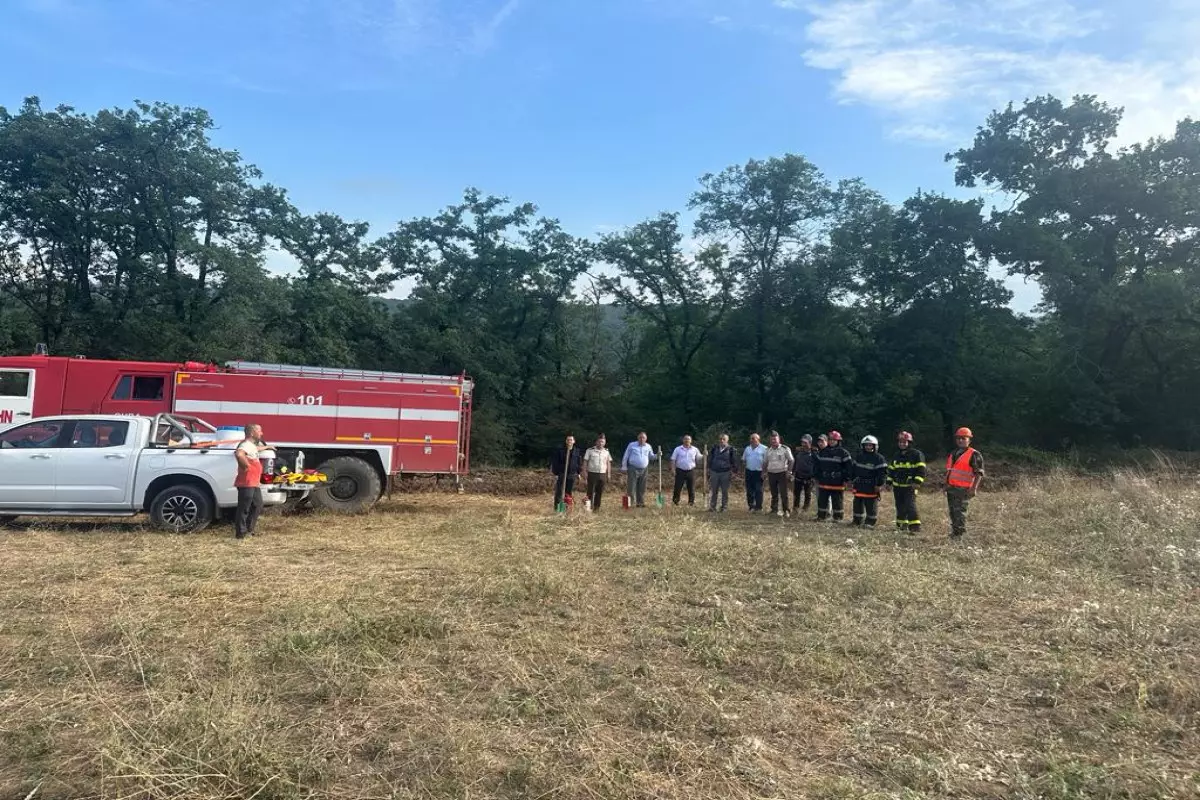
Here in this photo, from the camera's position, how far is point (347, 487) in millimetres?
13281

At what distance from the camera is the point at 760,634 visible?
5602 millimetres

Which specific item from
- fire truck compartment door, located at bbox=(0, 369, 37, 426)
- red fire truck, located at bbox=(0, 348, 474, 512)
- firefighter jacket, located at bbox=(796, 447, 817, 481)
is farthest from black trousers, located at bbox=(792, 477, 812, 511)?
fire truck compartment door, located at bbox=(0, 369, 37, 426)

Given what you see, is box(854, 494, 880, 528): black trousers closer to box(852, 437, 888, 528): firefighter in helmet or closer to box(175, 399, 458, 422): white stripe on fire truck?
box(852, 437, 888, 528): firefighter in helmet

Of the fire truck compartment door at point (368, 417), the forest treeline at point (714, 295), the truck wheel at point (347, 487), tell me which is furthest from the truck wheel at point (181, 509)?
the forest treeline at point (714, 295)

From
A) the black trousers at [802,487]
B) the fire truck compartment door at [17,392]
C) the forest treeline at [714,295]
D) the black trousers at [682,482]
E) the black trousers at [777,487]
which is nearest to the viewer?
the fire truck compartment door at [17,392]

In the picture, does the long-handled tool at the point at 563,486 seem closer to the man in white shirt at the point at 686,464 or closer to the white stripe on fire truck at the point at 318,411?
the man in white shirt at the point at 686,464

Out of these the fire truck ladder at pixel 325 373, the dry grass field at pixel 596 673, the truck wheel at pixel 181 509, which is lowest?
the dry grass field at pixel 596 673

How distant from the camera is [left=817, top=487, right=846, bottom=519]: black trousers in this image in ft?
43.1

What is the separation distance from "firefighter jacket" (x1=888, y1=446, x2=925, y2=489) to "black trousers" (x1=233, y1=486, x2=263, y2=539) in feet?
29.4

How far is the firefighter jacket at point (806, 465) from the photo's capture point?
1381cm

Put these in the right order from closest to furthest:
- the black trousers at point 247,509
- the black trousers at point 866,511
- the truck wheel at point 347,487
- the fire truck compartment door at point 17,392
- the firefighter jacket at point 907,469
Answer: the black trousers at point 247,509, the firefighter jacket at point 907,469, the black trousers at point 866,511, the fire truck compartment door at point 17,392, the truck wheel at point 347,487

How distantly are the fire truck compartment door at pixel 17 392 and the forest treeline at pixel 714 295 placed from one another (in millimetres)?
12419

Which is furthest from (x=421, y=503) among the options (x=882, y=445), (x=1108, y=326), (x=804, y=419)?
(x=1108, y=326)

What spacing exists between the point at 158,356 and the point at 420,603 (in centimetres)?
2213
